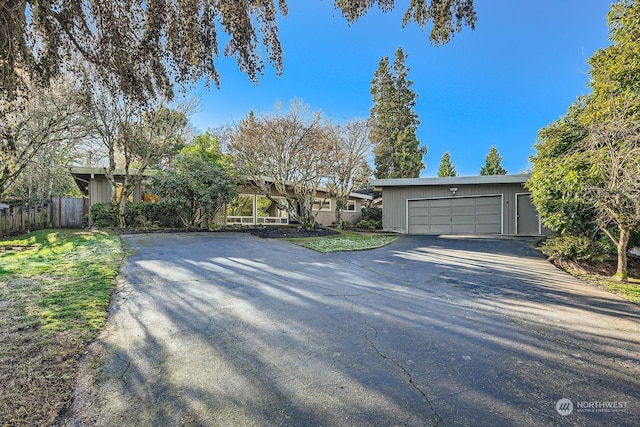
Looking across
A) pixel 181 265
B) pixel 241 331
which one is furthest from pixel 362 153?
pixel 241 331

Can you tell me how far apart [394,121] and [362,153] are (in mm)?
9504

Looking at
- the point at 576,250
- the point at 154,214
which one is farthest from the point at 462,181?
the point at 154,214

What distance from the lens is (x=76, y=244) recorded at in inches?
348

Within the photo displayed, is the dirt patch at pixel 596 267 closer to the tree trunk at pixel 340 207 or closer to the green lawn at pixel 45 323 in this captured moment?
the green lawn at pixel 45 323

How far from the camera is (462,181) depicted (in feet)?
47.7

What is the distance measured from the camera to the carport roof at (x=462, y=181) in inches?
536

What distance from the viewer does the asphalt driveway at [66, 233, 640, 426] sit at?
202 cm

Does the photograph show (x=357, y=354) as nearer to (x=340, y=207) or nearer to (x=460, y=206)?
(x=460, y=206)

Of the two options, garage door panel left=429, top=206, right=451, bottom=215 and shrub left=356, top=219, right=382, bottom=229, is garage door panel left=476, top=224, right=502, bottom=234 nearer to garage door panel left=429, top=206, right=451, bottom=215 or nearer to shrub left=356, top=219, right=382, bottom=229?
garage door panel left=429, top=206, right=451, bottom=215

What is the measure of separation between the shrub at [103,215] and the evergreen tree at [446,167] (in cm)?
3458

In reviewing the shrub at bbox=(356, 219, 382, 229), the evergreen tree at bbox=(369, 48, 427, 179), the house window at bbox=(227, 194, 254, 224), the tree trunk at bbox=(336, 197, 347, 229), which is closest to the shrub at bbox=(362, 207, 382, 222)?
the shrub at bbox=(356, 219, 382, 229)

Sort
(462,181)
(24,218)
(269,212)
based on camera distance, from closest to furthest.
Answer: (24,218) → (462,181) → (269,212)

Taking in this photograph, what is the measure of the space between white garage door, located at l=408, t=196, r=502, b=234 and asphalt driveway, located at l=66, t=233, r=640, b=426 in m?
9.02

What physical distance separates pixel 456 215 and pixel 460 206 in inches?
19.3
